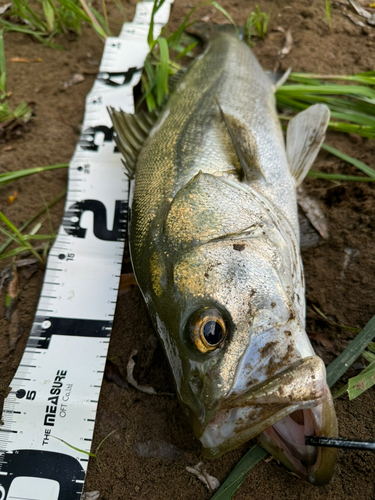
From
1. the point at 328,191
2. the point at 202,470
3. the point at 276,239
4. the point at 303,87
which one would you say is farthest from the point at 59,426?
the point at 303,87

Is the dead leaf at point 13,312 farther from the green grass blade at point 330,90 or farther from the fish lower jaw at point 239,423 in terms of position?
the green grass blade at point 330,90

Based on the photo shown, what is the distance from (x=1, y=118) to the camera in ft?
11.1

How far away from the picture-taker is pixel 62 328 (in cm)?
250

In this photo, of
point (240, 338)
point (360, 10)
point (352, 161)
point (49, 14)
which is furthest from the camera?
point (360, 10)

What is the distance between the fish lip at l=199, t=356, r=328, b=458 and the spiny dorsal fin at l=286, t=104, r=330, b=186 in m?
1.55

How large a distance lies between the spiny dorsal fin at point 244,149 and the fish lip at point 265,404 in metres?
1.18

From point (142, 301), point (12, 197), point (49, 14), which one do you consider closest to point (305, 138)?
point (142, 301)

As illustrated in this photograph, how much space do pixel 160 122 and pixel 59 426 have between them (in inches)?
85.4

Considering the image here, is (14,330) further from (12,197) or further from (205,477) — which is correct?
(205,477)

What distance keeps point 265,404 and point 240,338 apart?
28cm

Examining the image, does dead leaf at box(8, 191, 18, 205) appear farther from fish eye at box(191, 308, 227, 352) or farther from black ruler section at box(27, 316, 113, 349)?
fish eye at box(191, 308, 227, 352)

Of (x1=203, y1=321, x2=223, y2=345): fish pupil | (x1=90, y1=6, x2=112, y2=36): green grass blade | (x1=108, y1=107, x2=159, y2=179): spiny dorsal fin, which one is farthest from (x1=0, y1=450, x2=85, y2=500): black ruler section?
(x1=90, y1=6, x2=112, y2=36): green grass blade

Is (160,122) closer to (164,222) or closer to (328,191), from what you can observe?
(164,222)

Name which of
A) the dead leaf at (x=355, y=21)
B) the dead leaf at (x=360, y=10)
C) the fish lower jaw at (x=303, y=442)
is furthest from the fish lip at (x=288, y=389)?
the dead leaf at (x=360, y=10)
